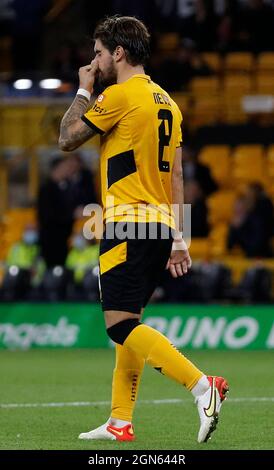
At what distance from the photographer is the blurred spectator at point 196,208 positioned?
56.1 ft

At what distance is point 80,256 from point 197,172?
2378mm

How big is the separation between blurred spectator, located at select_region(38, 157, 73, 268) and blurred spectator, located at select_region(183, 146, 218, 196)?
67.5 inches

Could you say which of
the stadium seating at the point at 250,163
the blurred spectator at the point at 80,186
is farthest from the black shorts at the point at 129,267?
the stadium seating at the point at 250,163

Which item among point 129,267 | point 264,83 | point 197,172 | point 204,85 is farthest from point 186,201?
point 129,267

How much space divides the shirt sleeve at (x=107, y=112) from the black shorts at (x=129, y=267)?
1.82ft

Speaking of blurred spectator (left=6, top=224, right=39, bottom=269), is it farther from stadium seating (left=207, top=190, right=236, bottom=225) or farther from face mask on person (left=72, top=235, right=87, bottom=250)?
stadium seating (left=207, top=190, right=236, bottom=225)

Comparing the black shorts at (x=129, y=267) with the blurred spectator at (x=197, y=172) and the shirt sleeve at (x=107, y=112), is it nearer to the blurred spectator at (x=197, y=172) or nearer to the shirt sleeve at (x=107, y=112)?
the shirt sleeve at (x=107, y=112)

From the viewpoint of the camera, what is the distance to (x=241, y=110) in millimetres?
20141

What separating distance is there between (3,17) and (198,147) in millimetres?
5382

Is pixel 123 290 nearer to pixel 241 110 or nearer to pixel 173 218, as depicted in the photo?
pixel 173 218

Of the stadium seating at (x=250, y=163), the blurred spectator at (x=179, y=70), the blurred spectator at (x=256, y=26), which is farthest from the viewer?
the blurred spectator at (x=256, y=26)

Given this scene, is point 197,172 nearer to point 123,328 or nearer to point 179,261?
point 179,261

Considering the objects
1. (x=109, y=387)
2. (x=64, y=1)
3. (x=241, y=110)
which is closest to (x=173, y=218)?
(x=109, y=387)

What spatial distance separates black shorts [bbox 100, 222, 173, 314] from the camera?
6910 mm
